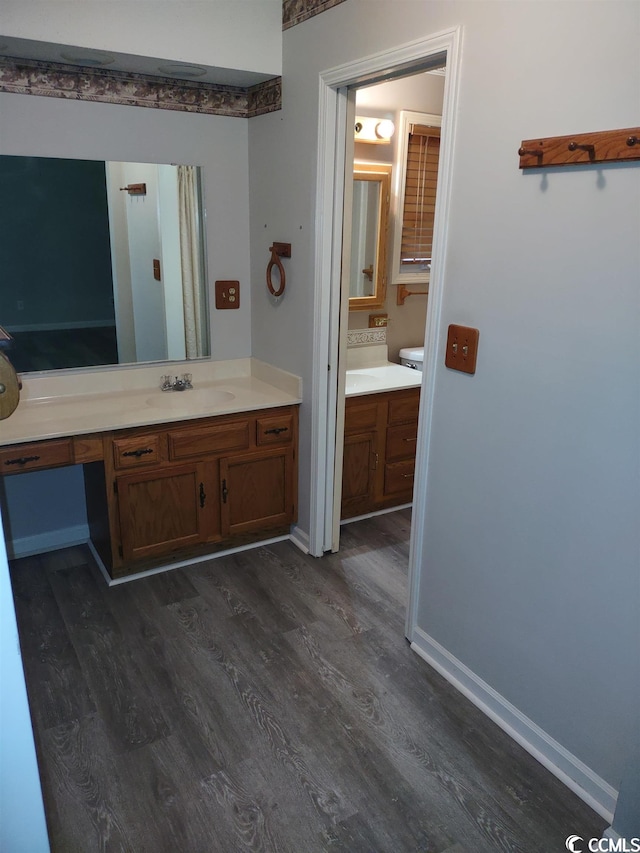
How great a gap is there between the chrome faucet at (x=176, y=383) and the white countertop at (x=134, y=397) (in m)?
0.03

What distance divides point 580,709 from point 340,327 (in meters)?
1.74

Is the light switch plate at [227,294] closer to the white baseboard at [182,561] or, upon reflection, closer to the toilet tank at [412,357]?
the toilet tank at [412,357]

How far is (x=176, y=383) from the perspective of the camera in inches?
124

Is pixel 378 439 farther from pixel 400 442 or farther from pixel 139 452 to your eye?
pixel 139 452

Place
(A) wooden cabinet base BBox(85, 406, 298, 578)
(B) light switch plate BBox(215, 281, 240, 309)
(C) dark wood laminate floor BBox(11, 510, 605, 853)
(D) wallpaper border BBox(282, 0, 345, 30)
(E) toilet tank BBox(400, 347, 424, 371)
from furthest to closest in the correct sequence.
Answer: (E) toilet tank BBox(400, 347, 424, 371) < (B) light switch plate BBox(215, 281, 240, 309) < (A) wooden cabinet base BBox(85, 406, 298, 578) < (D) wallpaper border BBox(282, 0, 345, 30) < (C) dark wood laminate floor BBox(11, 510, 605, 853)

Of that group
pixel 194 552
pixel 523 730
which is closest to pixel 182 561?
pixel 194 552

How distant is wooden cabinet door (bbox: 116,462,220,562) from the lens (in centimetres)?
273

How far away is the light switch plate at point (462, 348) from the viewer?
1.96m

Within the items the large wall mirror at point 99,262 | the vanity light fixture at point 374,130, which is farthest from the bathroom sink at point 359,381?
the vanity light fixture at point 374,130

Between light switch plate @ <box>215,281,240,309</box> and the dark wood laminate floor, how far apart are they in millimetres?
1377

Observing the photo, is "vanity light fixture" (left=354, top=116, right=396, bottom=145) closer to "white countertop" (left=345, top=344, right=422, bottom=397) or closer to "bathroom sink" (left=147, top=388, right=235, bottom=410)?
"white countertop" (left=345, top=344, right=422, bottom=397)
